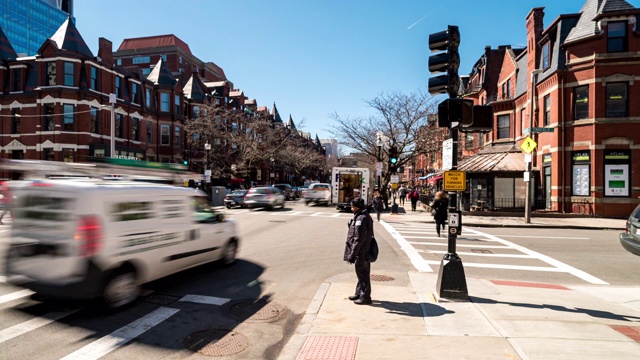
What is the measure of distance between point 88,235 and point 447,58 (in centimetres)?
613

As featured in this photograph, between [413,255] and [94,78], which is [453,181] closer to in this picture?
[413,255]

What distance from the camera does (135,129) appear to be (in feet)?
119

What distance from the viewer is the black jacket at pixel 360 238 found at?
231 inches

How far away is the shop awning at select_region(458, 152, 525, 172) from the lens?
25794 millimetres

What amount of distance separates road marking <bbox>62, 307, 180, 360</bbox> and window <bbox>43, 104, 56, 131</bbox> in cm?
3198

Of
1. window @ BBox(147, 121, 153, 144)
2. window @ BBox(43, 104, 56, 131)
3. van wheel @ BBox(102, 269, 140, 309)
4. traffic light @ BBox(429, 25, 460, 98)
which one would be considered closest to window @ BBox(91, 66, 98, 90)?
window @ BBox(43, 104, 56, 131)

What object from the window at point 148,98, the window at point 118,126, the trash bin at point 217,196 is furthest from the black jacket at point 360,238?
the window at point 148,98

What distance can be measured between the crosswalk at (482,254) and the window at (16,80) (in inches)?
1359

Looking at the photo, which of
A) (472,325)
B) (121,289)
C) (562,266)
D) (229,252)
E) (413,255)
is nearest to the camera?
(472,325)

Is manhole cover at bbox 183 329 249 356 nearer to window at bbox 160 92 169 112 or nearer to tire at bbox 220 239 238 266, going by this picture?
tire at bbox 220 239 238 266

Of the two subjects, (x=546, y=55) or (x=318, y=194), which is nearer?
(x=546, y=55)

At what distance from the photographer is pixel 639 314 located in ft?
18.8

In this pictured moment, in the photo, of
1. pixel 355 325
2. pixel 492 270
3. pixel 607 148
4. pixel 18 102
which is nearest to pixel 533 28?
pixel 607 148

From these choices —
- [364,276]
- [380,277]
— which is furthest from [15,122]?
[364,276]
